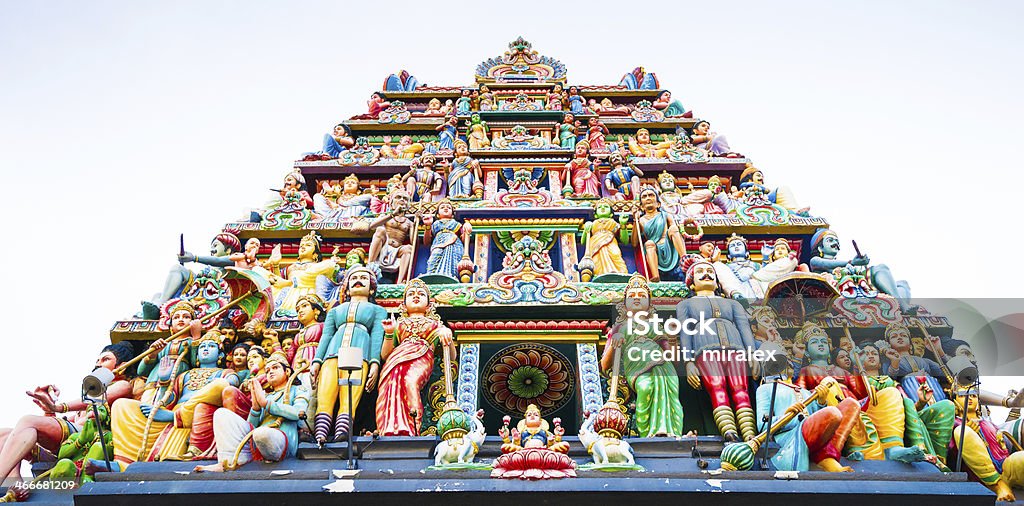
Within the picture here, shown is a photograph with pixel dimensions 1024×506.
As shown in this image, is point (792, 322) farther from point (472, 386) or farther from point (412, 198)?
point (412, 198)

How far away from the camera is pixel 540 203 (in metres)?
13.1

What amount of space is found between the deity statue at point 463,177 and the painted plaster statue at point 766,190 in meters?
4.05

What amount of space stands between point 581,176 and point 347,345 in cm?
631

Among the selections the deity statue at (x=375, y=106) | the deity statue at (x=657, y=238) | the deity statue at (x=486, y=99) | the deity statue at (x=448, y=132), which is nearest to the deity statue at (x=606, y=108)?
the deity statue at (x=486, y=99)

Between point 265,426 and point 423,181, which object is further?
point 423,181

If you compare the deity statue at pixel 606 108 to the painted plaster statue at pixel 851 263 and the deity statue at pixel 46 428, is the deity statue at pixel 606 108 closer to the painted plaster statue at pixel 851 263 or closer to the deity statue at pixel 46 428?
the painted plaster statue at pixel 851 263

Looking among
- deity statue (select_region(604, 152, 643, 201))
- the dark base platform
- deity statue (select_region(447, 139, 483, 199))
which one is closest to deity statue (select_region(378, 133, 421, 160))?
deity statue (select_region(447, 139, 483, 199))

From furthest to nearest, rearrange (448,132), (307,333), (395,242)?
(448,132)
(395,242)
(307,333)

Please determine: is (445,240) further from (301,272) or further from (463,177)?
(463,177)

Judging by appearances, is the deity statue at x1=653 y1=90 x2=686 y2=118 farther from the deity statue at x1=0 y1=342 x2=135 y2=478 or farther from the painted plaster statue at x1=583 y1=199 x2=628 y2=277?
the deity statue at x1=0 y1=342 x2=135 y2=478

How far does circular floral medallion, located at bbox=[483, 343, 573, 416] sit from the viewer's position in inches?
412

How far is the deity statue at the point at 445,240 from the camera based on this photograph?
1155cm

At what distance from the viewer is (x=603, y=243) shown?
39.2 feet

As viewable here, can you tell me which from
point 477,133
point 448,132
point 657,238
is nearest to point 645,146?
point 477,133
